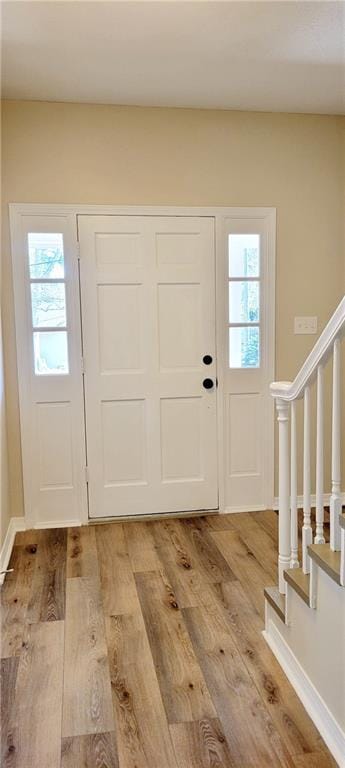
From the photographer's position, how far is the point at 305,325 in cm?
358

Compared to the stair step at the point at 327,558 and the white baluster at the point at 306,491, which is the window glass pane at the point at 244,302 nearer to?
the white baluster at the point at 306,491

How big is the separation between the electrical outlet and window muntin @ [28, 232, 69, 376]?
155 cm

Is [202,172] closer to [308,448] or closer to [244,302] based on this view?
[244,302]

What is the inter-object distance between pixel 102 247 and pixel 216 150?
3.18 feet

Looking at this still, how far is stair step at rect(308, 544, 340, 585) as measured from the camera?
1.58 m

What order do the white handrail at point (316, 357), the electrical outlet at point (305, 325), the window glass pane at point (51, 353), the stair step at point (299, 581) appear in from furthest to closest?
1. the electrical outlet at point (305, 325)
2. the window glass pane at point (51, 353)
3. the stair step at point (299, 581)
4. the white handrail at point (316, 357)

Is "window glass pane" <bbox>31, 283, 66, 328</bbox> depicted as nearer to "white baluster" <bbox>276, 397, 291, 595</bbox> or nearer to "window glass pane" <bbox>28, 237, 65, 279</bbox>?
"window glass pane" <bbox>28, 237, 65, 279</bbox>

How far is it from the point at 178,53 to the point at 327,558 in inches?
94.4

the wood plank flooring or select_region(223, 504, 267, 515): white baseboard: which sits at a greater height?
select_region(223, 504, 267, 515): white baseboard

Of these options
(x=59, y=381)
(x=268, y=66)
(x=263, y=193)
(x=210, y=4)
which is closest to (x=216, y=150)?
(x=263, y=193)

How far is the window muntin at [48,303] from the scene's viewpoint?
3.23 metres

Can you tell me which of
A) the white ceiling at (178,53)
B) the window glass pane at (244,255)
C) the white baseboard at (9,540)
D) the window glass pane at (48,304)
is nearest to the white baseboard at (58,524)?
the white baseboard at (9,540)

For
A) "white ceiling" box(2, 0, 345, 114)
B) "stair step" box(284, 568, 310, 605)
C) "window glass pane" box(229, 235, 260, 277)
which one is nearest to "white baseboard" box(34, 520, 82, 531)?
"stair step" box(284, 568, 310, 605)

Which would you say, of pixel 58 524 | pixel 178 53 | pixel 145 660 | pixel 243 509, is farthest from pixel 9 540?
pixel 178 53
